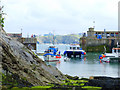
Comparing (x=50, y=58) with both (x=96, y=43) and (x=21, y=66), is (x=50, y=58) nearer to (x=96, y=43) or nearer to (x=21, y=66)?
(x=21, y=66)

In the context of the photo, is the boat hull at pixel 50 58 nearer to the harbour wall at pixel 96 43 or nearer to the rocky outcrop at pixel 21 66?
the rocky outcrop at pixel 21 66

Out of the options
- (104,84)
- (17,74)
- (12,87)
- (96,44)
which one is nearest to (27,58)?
(17,74)

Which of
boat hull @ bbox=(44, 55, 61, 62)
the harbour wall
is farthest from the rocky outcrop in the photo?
the harbour wall

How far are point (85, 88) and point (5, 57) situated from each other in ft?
16.9

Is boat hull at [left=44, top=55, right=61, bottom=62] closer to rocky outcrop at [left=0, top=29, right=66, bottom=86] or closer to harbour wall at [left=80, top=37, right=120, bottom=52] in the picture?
rocky outcrop at [left=0, top=29, right=66, bottom=86]

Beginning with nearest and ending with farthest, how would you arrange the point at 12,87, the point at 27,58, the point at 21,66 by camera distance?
the point at 12,87 → the point at 21,66 → the point at 27,58

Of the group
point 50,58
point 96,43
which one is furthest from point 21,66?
point 96,43

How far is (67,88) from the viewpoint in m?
12.5

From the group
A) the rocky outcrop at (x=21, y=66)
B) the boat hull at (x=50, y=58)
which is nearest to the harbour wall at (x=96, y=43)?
the boat hull at (x=50, y=58)

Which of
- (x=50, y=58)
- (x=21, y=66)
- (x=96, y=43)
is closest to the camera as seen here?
(x=21, y=66)

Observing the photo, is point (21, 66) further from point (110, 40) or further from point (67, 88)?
point (110, 40)

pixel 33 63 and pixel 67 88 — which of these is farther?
pixel 33 63

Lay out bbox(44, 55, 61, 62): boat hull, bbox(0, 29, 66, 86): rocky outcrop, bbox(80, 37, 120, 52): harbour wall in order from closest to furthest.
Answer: bbox(0, 29, 66, 86): rocky outcrop
bbox(44, 55, 61, 62): boat hull
bbox(80, 37, 120, 52): harbour wall

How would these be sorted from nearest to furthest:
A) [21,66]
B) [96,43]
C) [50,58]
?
[21,66]
[50,58]
[96,43]
